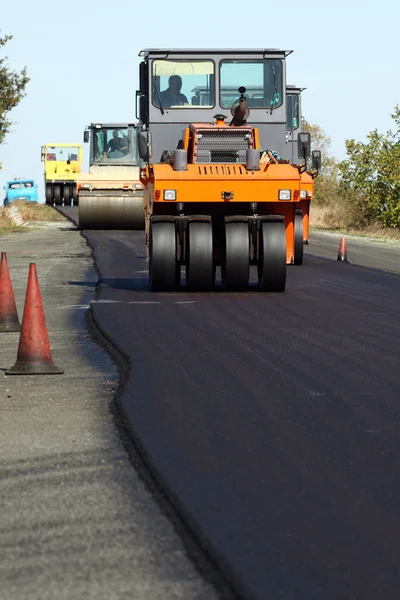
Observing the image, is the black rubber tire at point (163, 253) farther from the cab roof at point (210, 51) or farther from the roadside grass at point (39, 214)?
the roadside grass at point (39, 214)

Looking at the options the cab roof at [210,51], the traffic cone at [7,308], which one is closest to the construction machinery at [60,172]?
the cab roof at [210,51]

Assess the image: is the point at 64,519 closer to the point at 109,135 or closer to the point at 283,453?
the point at 283,453

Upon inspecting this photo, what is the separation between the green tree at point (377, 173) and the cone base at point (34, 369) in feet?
118

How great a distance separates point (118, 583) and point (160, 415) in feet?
10.4

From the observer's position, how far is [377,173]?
4469cm

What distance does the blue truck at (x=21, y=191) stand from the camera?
65.6m

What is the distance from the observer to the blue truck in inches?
2584

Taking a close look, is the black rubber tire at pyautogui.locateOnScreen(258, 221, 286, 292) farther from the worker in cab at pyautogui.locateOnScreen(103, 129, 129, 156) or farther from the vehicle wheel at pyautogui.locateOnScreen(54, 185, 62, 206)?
the vehicle wheel at pyautogui.locateOnScreen(54, 185, 62, 206)

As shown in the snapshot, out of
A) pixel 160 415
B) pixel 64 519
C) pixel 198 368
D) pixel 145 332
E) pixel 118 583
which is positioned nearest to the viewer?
pixel 118 583

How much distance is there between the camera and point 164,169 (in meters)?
16.1

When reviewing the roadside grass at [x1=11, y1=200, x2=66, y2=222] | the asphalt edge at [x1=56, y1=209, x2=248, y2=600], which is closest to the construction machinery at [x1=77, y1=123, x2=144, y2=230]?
the roadside grass at [x1=11, y1=200, x2=66, y2=222]

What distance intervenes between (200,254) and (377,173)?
29875 millimetres

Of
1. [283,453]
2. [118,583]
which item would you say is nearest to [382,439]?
[283,453]

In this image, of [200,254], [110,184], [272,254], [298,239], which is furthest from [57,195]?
[272,254]
